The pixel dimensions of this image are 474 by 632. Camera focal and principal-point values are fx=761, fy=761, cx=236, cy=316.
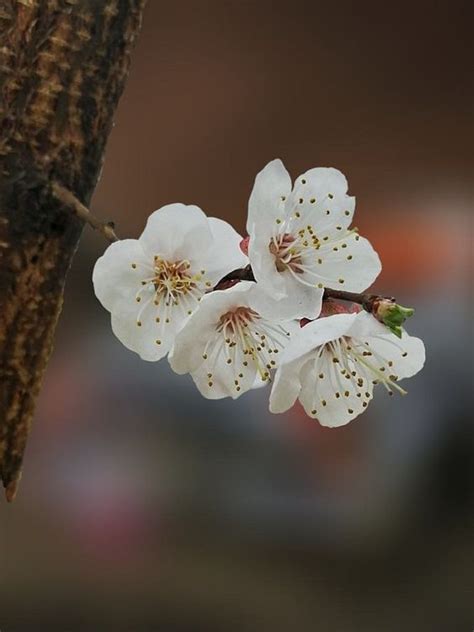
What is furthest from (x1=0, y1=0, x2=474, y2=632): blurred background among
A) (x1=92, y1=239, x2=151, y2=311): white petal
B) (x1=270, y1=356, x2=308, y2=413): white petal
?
(x1=270, y1=356, x2=308, y2=413): white petal

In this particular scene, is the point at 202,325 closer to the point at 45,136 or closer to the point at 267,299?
the point at 267,299

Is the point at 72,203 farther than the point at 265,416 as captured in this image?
No

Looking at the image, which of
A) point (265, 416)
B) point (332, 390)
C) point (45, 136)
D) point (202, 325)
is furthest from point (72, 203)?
point (265, 416)

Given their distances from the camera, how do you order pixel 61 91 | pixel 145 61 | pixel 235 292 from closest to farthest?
pixel 235 292 → pixel 61 91 → pixel 145 61

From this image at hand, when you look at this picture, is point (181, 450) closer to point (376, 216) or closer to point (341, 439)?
point (341, 439)

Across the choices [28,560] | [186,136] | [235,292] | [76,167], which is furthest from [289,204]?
[28,560]

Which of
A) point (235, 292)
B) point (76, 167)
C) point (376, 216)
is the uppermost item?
point (376, 216)

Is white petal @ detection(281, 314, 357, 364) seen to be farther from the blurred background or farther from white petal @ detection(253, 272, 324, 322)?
the blurred background
